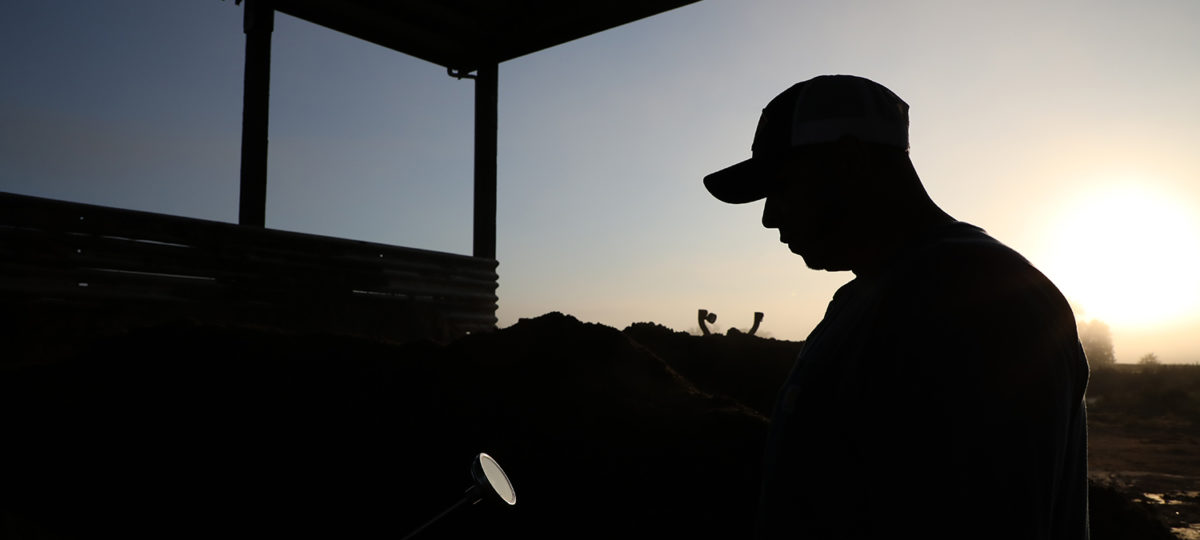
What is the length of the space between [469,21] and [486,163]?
1.69 metres

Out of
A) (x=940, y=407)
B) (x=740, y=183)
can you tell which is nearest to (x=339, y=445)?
(x=740, y=183)

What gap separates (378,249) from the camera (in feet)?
26.0

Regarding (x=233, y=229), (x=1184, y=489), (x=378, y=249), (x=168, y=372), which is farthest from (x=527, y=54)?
(x=1184, y=489)

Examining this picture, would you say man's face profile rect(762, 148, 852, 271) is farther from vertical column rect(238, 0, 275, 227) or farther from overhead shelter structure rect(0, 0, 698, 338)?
vertical column rect(238, 0, 275, 227)

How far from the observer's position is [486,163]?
30.6 ft

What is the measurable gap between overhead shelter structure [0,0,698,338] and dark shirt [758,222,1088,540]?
6.25 meters

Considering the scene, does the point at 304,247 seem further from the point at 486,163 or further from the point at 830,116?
the point at 830,116

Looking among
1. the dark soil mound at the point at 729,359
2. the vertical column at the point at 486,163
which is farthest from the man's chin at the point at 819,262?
the vertical column at the point at 486,163

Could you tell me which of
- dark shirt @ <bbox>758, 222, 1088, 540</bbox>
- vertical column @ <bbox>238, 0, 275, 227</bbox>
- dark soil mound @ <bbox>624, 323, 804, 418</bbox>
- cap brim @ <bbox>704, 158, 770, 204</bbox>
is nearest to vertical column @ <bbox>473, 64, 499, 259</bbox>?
dark soil mound @ <bbox>624, 323, 804, 418</bbox>

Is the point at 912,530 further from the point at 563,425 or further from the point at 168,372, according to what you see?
the point at 168,372

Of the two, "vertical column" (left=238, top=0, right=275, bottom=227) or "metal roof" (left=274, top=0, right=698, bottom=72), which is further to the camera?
"metal roof" (left=274, top=0, right=698, bottom=72)

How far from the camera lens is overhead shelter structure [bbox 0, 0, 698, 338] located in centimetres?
575

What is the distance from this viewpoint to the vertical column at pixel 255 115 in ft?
23.4

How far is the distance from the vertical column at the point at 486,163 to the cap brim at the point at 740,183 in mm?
7657
